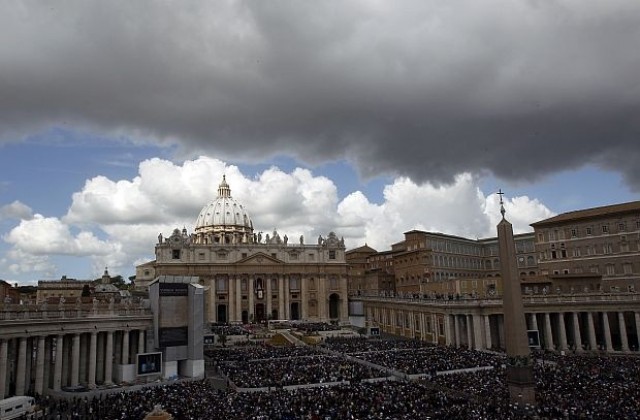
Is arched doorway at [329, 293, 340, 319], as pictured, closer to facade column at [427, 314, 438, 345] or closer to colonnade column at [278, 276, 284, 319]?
colonnade column at [278, 276, 284, 319]

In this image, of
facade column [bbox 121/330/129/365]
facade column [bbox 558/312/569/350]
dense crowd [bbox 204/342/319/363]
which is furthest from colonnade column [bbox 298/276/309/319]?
facade column [bbox 121/330/129/365]

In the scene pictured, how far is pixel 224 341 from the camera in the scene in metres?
66.4

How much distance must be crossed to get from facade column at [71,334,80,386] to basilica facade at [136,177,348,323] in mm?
59107

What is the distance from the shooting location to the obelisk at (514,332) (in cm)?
2836

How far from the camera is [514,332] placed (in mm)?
Answer: 29984

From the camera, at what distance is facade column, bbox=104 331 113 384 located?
4372cm

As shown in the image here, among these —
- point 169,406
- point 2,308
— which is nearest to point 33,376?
point 2,308

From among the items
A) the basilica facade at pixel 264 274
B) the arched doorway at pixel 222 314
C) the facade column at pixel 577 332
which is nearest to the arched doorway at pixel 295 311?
the basilica facade at pixel 264 274

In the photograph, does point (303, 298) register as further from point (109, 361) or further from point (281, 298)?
point (109, 361)

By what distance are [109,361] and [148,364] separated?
436 cm

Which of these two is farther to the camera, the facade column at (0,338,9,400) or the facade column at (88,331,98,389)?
the facade column at (88,331,98,389)

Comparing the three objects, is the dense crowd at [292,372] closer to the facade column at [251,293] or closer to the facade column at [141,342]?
the facade column at [141,342]

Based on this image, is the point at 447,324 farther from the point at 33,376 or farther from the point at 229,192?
the point at 229,192

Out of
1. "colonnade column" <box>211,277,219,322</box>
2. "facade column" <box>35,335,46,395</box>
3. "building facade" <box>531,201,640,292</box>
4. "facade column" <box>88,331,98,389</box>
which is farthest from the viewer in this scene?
"colonnade column" <box>211,277,219,322</box>
